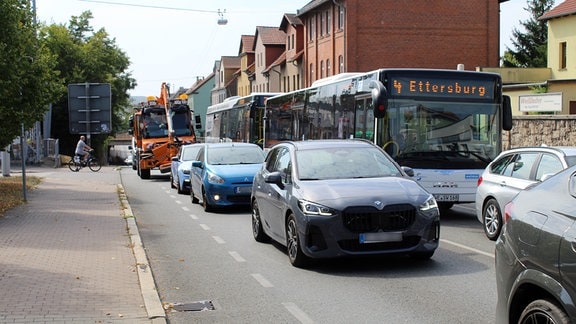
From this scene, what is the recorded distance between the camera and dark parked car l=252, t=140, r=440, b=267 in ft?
29.1

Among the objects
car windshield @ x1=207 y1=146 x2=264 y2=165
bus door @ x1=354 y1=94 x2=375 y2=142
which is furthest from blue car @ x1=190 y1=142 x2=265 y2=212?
bus door @ x1=354 y1=94 x2=375 y2=142

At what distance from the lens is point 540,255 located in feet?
14.4

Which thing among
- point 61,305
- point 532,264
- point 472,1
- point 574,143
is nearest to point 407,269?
point 61,305

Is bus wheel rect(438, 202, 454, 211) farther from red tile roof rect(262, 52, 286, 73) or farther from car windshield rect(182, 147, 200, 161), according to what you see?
red tile roof rect(262, 52, 286, 73)

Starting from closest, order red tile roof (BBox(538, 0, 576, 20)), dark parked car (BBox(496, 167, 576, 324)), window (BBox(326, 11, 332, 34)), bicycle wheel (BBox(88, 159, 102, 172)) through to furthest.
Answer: dark parked car (BBox(496, 167, 576, 324)) < bicycle wheel (BBox(88, 159, 102, 172)) < red tile roof (BBox(538, 0, 576, 20)) < window (BBox(326, 11, 332, 34))

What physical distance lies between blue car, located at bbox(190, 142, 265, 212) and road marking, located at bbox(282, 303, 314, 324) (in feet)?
30.9

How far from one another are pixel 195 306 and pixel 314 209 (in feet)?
6.89

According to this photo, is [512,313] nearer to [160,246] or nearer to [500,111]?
[160,246]

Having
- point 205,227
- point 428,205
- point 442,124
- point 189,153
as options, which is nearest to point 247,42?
point 189,153

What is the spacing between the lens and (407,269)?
9.21m

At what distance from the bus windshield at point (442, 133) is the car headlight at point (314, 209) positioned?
5559 millimetres

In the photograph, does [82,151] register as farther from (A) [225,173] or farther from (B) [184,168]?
(A) [225,173]

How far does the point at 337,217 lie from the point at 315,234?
1.20ft

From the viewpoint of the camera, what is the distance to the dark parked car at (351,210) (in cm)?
888
